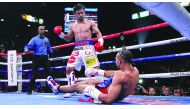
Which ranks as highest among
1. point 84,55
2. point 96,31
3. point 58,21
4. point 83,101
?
point 58,21

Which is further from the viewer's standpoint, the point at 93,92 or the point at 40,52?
the point at 40,52

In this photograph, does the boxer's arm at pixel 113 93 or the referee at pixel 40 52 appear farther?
the referee at pixel 40 52

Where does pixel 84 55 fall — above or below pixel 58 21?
below

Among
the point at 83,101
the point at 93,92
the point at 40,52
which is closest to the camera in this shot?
the point at 93,92

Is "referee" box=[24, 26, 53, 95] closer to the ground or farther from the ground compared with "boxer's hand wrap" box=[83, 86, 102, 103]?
farther from the ground

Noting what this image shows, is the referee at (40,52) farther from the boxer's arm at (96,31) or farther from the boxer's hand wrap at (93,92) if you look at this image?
the boxer's hand wrap at (93,92)

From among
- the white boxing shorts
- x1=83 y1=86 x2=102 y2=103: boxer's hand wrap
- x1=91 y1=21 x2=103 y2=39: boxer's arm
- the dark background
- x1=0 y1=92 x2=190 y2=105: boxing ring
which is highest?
the dark background

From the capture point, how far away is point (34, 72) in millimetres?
4586

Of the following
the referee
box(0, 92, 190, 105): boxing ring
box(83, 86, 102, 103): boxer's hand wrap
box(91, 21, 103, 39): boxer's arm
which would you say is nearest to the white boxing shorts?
box(91, 21, 103, 39): boxer's arm

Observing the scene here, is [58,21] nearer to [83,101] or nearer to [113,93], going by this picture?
[83,101]

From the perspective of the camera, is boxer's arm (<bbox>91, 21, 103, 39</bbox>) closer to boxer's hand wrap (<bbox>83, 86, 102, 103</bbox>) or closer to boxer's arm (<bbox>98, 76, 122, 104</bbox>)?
boxer's hand wrap (<bbox>83, 86, 102, 103</bbox>)

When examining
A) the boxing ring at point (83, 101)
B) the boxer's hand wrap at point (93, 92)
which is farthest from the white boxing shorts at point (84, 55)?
the boxer's hand wrap at point (93, 92)

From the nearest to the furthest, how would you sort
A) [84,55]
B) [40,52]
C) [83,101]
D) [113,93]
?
[113,93] < [83,101] < [84,55] < [40,52]

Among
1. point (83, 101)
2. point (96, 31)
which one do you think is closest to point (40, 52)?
point (96, 31)
